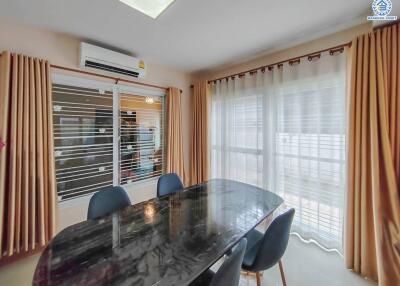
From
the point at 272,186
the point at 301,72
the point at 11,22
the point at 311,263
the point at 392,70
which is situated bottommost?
the point at 311,263

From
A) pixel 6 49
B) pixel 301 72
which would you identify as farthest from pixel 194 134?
pixel 6 49

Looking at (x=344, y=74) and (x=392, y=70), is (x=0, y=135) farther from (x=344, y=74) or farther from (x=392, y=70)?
(x=392, y=70)

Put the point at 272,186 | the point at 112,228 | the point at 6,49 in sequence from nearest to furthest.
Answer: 1. the point at 112,228
2. the point at 6,49
3. the point at 272,186

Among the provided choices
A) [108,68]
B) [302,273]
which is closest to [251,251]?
[302,273]

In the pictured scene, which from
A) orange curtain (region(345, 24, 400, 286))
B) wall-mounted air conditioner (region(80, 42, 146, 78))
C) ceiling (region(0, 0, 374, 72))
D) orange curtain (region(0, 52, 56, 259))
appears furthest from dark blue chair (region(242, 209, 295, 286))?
wall-mounted air conditioner (region(80, 42, 146, 78))

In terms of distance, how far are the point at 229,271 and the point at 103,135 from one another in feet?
7.51

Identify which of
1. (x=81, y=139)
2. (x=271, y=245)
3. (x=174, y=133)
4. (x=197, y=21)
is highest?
(x=197, y=21)

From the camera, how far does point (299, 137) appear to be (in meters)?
2.20

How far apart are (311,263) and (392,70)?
77.1 inches

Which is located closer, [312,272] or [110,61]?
[312,272]

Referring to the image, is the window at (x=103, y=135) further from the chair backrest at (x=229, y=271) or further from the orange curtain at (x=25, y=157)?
the chair backrest at (x=229, y=271)

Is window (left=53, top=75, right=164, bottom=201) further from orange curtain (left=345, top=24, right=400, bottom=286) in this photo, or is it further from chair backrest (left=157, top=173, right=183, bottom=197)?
orange curtain (left=345, top=24, right=400, bottom=286)

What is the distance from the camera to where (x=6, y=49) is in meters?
1.74

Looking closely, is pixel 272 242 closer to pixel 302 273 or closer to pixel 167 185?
pixel 302 273
